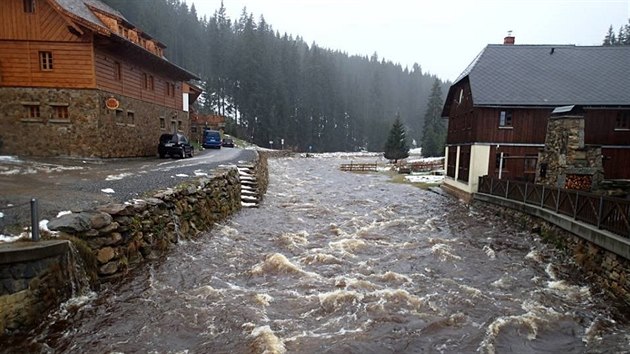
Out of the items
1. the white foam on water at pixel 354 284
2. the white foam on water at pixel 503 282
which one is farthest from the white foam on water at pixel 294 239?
the white foam on water at pixel 503 282

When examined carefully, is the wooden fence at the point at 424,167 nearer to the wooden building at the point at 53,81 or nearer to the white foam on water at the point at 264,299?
the wooden building at the point at 53,81

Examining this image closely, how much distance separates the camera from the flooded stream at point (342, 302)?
6844 mm

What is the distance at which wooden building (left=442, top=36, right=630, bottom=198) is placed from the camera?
77.7ft

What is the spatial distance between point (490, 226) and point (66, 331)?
671 inches

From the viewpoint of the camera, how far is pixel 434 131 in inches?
3049

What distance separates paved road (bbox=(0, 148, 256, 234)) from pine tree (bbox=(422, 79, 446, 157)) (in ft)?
166

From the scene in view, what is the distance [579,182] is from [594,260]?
22.3 ft

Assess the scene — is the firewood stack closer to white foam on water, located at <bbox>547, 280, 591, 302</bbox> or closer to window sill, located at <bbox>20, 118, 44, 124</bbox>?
white foam on water, located at <bbox>547, 280, 591, 302</bbox>

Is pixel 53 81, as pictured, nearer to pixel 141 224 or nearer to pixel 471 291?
pixel 141 224

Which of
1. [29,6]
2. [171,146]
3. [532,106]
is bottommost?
[171,146]

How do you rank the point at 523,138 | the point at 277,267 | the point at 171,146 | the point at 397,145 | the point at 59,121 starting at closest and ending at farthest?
the point at 277,267 → the point at 59,121 → the point at 523,138 → the point at 171,146 → the point at 397,145

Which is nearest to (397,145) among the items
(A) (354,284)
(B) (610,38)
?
(A) (354,284)

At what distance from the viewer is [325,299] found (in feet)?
28.5

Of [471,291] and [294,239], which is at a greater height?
[294,239]
